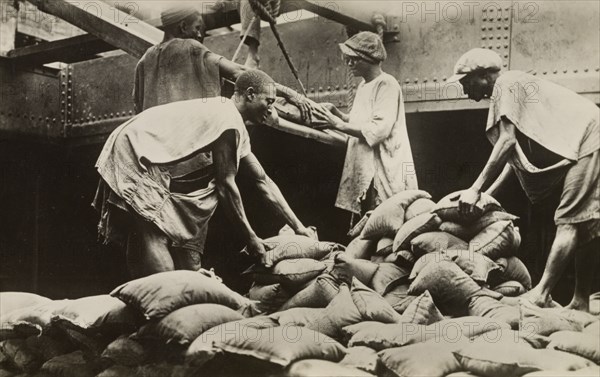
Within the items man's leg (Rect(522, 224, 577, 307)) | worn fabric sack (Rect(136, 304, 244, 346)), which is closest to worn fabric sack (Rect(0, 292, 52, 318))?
worn fabric sack (Rect(136, 304, 244, 346))

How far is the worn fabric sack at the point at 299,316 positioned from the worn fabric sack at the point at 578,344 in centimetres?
148

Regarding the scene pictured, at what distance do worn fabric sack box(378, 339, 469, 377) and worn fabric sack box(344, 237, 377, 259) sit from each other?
8.19ft

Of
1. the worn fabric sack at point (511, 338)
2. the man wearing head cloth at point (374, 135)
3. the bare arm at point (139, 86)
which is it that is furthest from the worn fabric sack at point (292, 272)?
the bare arm at point (139, 86)

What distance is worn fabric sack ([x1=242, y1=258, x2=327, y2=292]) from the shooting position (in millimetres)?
6988

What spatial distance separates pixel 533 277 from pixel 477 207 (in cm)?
277

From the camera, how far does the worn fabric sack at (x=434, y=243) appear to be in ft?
23.9

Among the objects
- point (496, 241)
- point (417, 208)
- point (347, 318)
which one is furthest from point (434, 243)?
point (347, 318)

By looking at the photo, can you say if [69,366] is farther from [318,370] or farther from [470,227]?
[470,227]

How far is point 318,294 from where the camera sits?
6.71 metres

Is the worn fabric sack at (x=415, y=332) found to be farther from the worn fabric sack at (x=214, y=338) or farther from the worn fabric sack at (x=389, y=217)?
the worn fabric sack at (x=389, y=217)

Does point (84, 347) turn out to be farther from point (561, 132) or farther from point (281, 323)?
point (561, 132)

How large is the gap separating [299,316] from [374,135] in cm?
289

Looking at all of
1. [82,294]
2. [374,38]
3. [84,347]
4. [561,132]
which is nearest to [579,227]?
[561,132]

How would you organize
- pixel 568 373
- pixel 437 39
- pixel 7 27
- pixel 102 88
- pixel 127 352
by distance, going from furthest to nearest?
pixel 102 88, pixel 7 27, pixel 437 39, pixel 127 352, pixel 568 373
